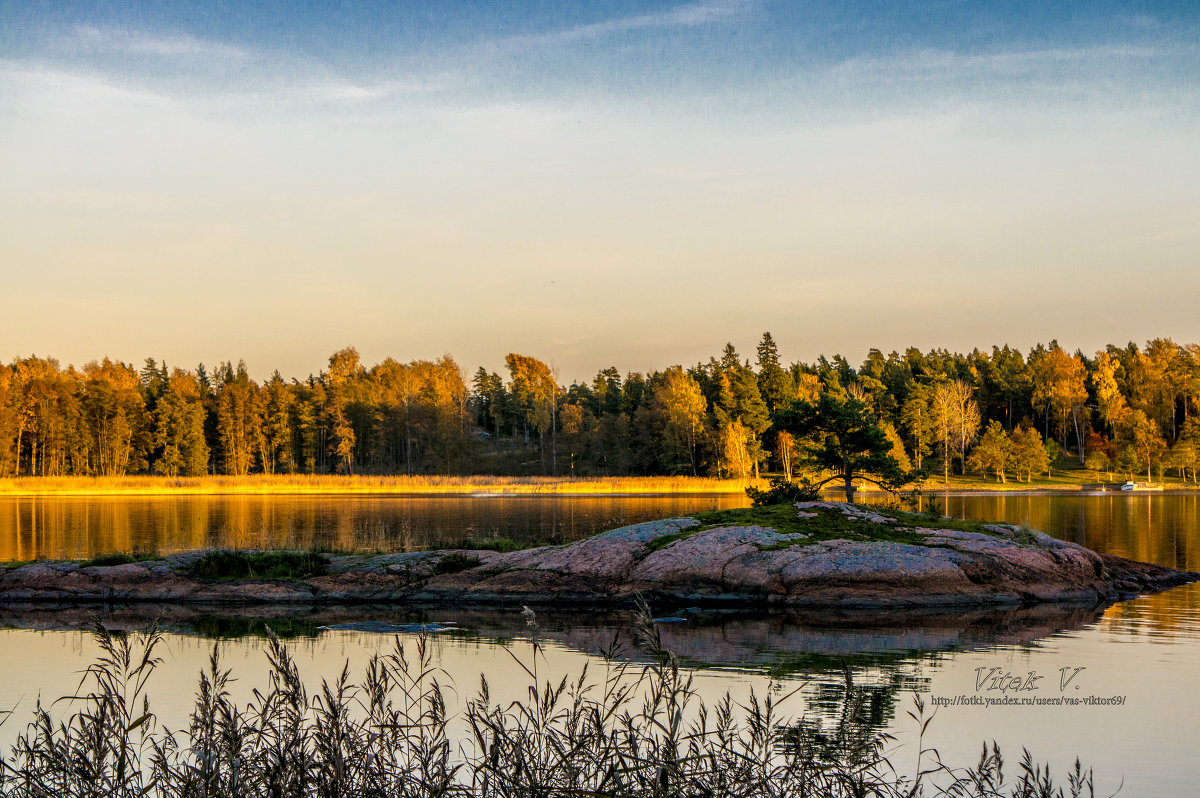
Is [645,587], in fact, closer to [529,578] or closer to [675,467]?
[529,578]

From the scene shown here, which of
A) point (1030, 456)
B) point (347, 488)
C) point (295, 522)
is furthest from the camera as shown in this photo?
point (1030, 456)

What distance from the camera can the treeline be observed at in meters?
96.1

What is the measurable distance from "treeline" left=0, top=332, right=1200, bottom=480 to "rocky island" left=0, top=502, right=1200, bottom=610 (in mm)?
68503

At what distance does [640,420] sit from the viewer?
4136 inches

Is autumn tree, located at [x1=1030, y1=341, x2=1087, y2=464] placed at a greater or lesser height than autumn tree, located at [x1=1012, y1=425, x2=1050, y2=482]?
greater

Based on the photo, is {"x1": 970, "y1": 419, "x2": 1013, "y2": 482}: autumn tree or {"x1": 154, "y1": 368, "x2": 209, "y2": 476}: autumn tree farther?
{"x1": 154, "y1": 368, "x2": 209, "y2": 476}: autumn tree

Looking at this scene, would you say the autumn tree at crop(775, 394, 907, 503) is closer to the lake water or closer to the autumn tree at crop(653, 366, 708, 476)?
the lake water

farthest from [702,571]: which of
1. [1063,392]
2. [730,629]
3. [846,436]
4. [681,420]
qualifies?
[1063,392]

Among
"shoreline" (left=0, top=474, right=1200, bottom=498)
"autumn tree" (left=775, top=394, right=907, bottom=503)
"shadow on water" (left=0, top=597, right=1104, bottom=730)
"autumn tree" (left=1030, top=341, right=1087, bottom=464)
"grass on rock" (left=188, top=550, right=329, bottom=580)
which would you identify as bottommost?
"shoreline" (left=0, top=474, right=1200, bottom=498)

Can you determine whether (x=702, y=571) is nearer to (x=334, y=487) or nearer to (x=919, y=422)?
(x=334, y=487)

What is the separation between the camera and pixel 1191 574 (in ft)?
76.9

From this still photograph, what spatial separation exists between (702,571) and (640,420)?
85.9m

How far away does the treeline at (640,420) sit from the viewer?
315ft

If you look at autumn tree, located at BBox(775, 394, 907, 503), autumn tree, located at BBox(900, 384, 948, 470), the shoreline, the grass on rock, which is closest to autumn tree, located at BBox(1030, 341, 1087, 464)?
autumn tree, located at BBox(900, 384, 948, 470)
